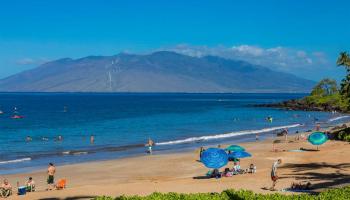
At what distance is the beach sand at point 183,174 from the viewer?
24.6m

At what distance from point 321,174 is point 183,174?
9.35 meters

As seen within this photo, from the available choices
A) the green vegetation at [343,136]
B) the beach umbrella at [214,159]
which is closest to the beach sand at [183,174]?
the beach umbrella at [214,159]

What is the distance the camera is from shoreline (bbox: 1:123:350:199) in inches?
975

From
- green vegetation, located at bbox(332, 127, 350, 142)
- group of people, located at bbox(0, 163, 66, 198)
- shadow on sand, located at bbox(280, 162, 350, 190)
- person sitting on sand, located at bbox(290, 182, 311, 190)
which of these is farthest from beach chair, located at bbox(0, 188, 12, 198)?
green vegetation, located at bbox(332, 127, 350, 142)

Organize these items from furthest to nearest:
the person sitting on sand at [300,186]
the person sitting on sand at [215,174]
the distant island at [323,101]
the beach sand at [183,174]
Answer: the distant island at [323,101]
the person sitting on sand at [215,174]
the beach sand at [183,174]
the person sitting on sand at [300,186]

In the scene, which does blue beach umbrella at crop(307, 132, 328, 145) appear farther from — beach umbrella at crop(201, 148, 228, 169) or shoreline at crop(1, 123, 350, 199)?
beach umbrella at crop(201, 148, 228, 169)

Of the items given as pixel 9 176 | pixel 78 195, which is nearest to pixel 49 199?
pixel 78 195

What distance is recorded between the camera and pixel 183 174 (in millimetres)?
32875

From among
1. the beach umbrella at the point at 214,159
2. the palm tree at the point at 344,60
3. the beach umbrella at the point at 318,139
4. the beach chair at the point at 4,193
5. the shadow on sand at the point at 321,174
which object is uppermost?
the palm tree at the point at 344,60

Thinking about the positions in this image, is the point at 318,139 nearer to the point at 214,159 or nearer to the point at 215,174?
the point at 215,174

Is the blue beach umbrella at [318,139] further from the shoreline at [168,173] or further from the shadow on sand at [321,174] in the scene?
the shadow on sand at [321,174]

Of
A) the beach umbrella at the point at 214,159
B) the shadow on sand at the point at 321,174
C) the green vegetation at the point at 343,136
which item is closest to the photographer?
the shadow on sand at the point at 321,174

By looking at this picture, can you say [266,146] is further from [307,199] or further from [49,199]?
[307,199]

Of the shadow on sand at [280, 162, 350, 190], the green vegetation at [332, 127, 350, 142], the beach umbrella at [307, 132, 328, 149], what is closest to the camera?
the shadow on sand at [280, 162, 350, 190]
